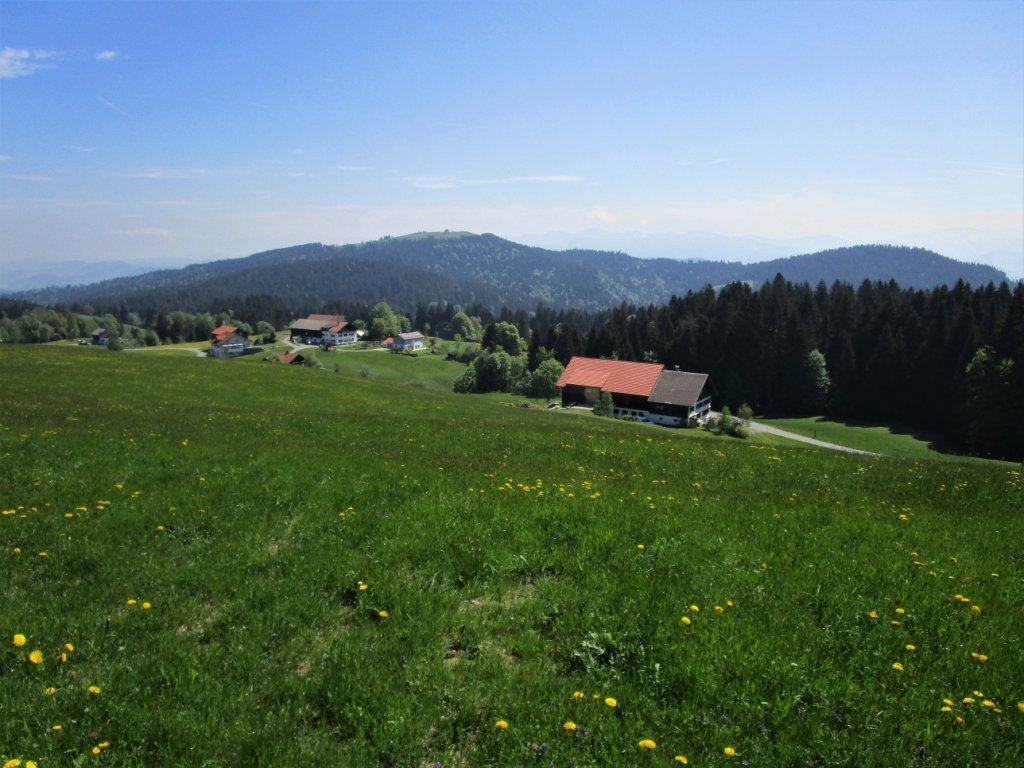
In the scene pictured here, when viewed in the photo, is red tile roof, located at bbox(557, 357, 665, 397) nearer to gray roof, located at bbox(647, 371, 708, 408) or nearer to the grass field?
gray roof, located at bbox(647, 371, 708, 408)

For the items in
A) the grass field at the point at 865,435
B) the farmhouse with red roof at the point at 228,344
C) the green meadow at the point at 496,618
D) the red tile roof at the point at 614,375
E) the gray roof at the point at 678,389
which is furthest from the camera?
the farmhouse with red roof at the point at 228,344

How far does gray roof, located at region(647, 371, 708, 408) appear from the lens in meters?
79.7

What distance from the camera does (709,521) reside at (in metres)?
9.62

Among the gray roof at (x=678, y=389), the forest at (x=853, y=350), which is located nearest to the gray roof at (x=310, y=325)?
the forest at (x=853, y=350)

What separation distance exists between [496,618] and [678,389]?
78082 millimetres

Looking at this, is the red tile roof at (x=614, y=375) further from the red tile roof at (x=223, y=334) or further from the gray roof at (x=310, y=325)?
the gray roof at (x=310, y=325)

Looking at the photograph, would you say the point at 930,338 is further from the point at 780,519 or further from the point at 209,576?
the point at 209,576

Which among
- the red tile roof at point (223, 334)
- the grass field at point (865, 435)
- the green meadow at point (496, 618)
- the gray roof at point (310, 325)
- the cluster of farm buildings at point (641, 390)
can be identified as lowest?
the grass field at point (865, 435)

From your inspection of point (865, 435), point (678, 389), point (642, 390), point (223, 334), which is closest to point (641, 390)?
point (642, 390)

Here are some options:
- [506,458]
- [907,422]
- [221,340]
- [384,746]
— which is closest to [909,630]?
[384,746]

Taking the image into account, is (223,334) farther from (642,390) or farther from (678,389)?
(678,389)

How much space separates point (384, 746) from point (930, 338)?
11164 centimetres

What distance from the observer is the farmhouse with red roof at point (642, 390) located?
3167 inches

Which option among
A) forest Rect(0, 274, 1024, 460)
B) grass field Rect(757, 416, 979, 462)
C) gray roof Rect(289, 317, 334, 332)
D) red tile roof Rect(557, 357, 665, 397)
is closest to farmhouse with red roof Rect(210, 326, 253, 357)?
gray roof Rect(289, 317, 334, 332)
